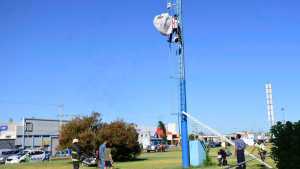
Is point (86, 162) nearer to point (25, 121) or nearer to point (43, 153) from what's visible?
point (43, 153)

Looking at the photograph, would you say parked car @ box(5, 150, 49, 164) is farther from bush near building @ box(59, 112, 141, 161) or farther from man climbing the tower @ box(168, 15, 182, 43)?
man climbing the tower @ box(168, 15, 182, 43)

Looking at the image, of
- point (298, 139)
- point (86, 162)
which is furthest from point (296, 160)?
point (86, 162)

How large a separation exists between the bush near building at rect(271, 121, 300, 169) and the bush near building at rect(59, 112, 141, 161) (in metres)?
31.5

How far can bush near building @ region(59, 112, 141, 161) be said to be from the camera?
1781 inches

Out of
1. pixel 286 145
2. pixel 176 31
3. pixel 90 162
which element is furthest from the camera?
pixel 90 162

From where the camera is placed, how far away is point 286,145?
1438 cm

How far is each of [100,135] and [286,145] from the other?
32241 mm

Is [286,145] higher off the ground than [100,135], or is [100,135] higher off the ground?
[100,135]

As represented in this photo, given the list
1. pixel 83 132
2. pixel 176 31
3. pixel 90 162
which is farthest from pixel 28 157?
pixel 176 31

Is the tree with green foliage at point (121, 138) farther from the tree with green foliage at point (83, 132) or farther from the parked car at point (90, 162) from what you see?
the parked car at point (90, 162)

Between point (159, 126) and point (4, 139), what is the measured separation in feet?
173

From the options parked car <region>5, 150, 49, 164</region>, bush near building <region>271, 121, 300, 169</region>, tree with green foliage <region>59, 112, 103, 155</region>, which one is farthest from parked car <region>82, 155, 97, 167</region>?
bush near building <region>271, 121, 300, 169</region>

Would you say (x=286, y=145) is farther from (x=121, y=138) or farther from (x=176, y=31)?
(x=121, y=138)

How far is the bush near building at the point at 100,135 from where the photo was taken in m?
45.2
